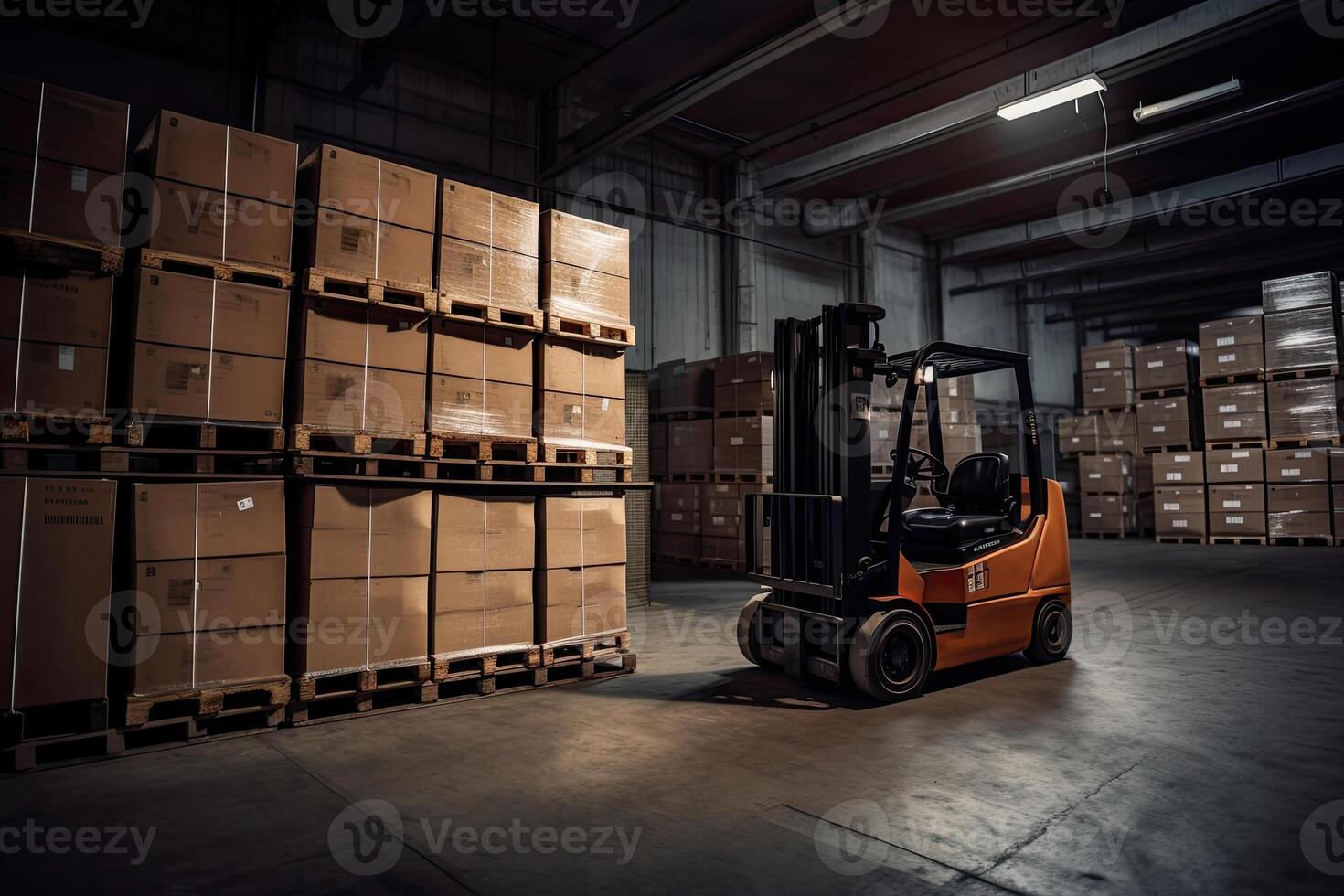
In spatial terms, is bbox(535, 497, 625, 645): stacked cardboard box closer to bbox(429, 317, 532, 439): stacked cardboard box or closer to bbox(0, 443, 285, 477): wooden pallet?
bbox(429, 317, 532, 439): stacked cardboard box

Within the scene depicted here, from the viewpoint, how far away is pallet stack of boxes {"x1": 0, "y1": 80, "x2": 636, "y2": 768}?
3564 millimetres

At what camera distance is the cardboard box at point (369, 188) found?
4383 mm

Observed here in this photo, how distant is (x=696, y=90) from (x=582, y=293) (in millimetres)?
4953

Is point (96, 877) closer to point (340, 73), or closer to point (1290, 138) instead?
point (340, 73)

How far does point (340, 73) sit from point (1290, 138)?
14564 millimetres

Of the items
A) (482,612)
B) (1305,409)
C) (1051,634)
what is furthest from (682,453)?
(1305,409)

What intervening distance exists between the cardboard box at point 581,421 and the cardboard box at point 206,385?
161 cm

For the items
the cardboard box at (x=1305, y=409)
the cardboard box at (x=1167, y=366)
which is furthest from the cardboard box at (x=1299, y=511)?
the cardboard box at (x=1167, y=366)

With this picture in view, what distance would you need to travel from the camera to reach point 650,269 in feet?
39.5
